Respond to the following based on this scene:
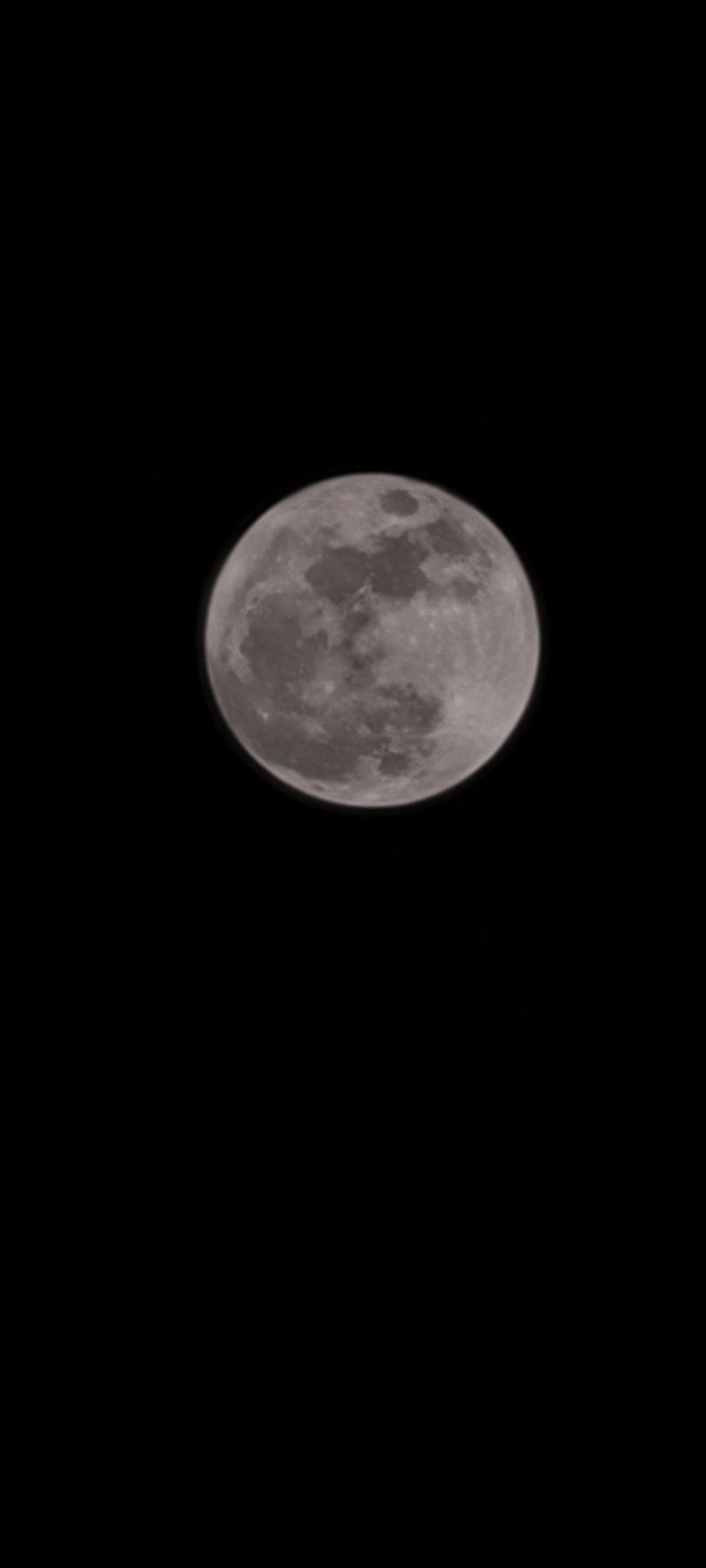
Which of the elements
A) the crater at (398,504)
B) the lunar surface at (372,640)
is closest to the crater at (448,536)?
the lunar surface at (372,640)

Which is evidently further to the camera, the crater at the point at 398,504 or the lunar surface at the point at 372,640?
the crater at the point at 398,504

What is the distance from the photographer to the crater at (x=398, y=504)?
7113 mm

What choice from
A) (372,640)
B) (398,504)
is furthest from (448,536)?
(372,640)

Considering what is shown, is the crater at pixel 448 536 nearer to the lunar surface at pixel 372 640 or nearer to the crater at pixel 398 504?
the lunar surface at pixel 372 640

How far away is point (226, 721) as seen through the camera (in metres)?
7.95

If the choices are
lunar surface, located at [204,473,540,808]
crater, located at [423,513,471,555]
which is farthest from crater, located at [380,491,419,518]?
crater, located at [423,513,471,555]

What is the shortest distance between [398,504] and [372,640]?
1010 millimetres

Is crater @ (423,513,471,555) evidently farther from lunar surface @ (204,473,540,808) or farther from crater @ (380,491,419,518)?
crater @ (380,491,419,518)

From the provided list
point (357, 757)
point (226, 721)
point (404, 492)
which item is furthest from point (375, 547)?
point (226, 721)

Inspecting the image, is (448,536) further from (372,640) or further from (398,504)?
(372,640)

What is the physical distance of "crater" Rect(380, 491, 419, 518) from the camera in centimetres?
711

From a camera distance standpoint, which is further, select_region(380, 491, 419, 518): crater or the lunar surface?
select_region(380, 491, 419, 518): crater

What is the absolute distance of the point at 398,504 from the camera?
7.18 metres

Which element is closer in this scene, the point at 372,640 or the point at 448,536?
the point at 372,640
